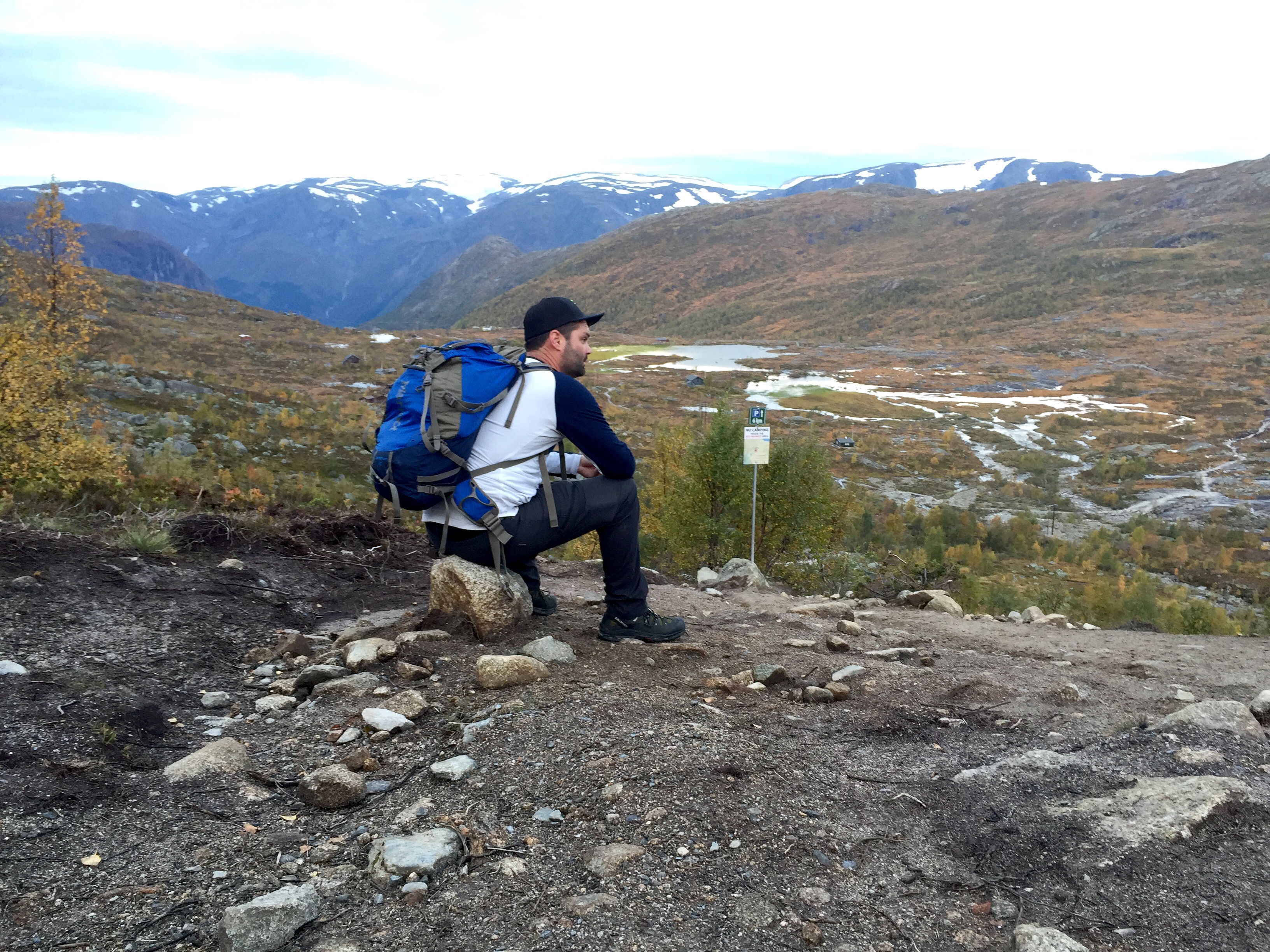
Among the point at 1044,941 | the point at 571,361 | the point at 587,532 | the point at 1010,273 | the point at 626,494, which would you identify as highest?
the point at 1010,273

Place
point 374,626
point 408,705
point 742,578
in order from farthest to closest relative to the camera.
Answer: point 742,578
point 374,626
point 408,705

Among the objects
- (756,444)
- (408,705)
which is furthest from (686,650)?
(756,444)

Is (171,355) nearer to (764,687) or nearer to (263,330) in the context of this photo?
(263,330)

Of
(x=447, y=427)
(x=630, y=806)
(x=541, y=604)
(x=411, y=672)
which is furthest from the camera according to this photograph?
(x=541, y=604)

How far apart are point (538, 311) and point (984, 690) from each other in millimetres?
3369

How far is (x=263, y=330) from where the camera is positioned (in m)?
65.9

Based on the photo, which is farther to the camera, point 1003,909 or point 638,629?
point 638,629

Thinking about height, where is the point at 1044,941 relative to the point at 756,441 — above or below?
above

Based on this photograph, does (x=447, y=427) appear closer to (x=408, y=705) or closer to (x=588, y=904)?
(x=408, y=705)

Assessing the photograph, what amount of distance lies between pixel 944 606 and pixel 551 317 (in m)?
6.10

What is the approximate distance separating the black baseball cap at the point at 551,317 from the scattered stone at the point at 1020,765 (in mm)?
2907

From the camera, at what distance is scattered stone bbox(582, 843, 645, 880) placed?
8.37 ft

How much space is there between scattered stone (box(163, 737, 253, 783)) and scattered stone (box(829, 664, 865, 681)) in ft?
10.4

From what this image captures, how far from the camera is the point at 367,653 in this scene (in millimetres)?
4543
